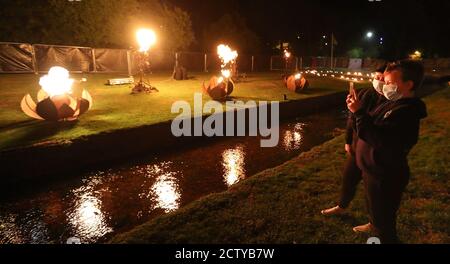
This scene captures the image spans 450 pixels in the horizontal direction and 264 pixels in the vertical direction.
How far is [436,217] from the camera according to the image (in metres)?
4.44

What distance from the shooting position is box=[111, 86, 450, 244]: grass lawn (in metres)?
4.11

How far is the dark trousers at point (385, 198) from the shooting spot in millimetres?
3273

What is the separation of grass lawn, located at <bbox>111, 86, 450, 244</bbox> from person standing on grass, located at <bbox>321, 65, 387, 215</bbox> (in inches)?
12.0

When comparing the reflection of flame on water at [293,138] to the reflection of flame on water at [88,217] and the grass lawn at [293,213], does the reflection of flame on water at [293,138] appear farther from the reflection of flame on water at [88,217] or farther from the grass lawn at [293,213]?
the reflection of flame on water at [88,217]

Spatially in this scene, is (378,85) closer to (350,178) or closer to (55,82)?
(350,178)

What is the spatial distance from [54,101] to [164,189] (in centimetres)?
465

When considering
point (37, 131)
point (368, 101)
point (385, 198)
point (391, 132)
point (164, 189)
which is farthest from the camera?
point (37, 131)

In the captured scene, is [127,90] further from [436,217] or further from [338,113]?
[436,217]

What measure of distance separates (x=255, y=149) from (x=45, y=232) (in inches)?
222

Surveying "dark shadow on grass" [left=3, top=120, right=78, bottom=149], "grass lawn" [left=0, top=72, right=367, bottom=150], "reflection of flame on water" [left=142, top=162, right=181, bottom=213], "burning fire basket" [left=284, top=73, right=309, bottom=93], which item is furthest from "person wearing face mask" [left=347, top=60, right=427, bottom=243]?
"burning fire basket" [left=284, top=73, right=309, bottom=93]

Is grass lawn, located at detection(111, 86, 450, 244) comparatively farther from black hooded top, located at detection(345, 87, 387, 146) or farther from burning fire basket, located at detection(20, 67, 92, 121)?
burning fire basket, located at detection(20, 67, 92, 121)

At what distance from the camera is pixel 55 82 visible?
9070 mm

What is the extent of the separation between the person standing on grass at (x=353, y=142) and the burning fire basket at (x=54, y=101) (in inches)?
299

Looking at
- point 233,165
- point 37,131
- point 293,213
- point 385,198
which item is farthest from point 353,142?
point 37,131
